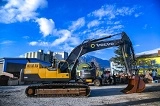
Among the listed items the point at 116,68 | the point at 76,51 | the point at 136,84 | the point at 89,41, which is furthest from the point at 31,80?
the point at 116,68

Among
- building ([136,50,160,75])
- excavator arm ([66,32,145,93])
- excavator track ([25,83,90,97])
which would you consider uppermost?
building ([136,50,160,75])

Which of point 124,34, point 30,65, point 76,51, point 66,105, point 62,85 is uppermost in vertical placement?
point 124,34

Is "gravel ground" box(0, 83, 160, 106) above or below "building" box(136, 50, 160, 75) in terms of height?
below

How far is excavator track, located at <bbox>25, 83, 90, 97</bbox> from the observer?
1527 centimetres

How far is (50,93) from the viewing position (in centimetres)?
1538

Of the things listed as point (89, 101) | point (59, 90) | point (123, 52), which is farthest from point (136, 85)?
point (59, 90)

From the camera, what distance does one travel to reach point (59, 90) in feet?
50.4

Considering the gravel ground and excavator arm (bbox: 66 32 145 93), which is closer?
the gravel ground

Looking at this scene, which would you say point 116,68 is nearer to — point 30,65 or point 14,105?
point 30,65

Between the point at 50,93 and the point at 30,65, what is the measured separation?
2.52 metres

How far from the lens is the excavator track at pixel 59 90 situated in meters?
15.3

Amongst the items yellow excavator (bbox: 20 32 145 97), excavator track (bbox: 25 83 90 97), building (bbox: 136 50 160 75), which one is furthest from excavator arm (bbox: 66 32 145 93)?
building (bbox: 136 50 160 75)

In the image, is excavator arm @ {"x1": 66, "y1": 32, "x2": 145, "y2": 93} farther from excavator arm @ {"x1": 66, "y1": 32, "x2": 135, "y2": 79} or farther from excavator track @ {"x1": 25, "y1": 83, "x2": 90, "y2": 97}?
excavator track @ {"x1": 25, "y1": 83, "x2": 90, "y2": 97}

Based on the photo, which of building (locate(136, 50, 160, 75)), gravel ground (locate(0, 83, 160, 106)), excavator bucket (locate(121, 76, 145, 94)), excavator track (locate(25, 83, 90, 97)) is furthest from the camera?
building (locate(136, 50, 160, 75))
